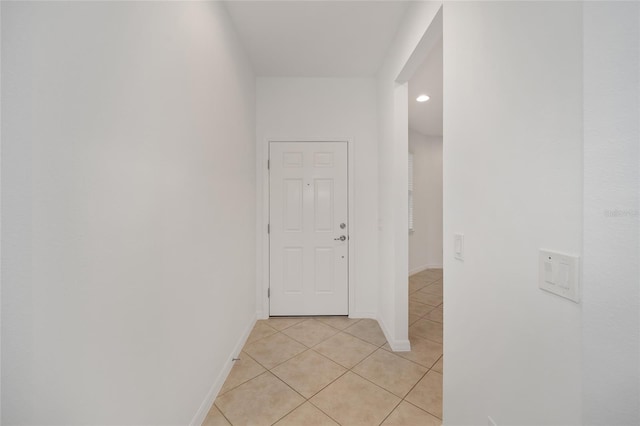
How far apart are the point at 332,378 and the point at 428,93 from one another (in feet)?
11.2

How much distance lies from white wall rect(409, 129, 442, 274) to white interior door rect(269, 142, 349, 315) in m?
2.56

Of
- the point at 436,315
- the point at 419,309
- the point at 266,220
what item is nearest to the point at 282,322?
the point at 266,220

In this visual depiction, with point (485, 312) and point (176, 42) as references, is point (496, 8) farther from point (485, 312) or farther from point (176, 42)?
point (176, 42)

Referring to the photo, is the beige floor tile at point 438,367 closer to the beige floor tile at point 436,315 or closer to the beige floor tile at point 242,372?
the beige floor tile at point 436,315

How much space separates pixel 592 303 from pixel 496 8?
3.35 ft

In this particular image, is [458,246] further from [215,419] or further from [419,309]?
[419,309]

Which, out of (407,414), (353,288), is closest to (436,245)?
(353,288)

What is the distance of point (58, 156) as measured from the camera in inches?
24.8

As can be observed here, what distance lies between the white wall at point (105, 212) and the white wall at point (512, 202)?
1.36m

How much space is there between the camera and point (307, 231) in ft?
8.98

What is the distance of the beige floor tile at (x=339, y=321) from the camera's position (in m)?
2.53

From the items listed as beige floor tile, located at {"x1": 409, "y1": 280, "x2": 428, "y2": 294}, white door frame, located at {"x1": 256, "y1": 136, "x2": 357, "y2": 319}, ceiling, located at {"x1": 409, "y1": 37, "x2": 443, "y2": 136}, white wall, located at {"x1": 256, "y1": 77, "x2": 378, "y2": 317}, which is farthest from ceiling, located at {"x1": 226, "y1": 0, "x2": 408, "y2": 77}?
beige floor tile, located at {"x1": 409, "y1": 280, "x2": 428, "y2": 294}

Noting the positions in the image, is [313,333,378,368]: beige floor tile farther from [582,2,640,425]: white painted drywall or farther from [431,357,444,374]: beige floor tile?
[582,2,640,425]: white painted drywall

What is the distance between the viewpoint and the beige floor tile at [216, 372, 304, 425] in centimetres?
141
